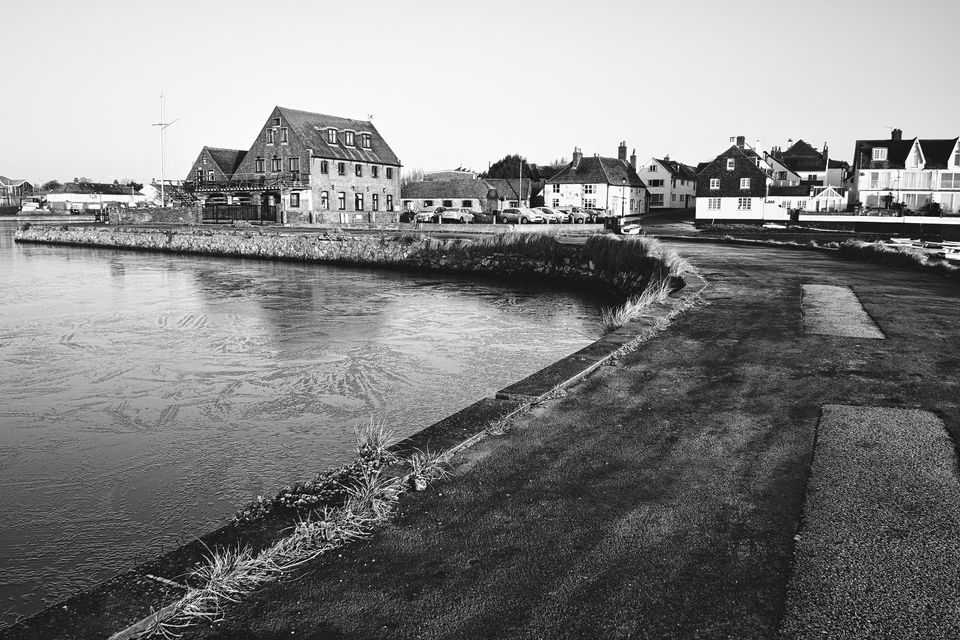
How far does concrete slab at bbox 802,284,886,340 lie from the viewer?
9.80m

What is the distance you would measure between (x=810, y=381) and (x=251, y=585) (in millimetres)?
5892

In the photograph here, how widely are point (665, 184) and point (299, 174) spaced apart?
57.5 m

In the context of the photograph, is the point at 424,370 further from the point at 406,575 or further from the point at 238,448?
the point at 406,575

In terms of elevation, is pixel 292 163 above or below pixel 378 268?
above

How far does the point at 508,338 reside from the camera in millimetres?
14352

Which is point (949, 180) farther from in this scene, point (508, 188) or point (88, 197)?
point (88, 197)

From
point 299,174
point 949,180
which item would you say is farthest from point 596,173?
point 299,174

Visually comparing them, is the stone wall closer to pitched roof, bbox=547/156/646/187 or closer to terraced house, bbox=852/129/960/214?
pitched roof, bbox=547/156/646/187

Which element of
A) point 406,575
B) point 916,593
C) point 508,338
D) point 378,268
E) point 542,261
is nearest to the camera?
point 916,593

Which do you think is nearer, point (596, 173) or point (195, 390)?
point (195, 390)

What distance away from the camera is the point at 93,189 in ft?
472

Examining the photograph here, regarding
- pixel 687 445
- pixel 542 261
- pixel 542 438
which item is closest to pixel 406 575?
pixel 542 438

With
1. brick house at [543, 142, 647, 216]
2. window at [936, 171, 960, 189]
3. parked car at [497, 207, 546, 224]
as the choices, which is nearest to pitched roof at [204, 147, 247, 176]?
parked car at [497, 207, 546, 224]

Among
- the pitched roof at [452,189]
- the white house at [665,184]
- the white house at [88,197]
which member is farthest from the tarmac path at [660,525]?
the white house at [88,197]
